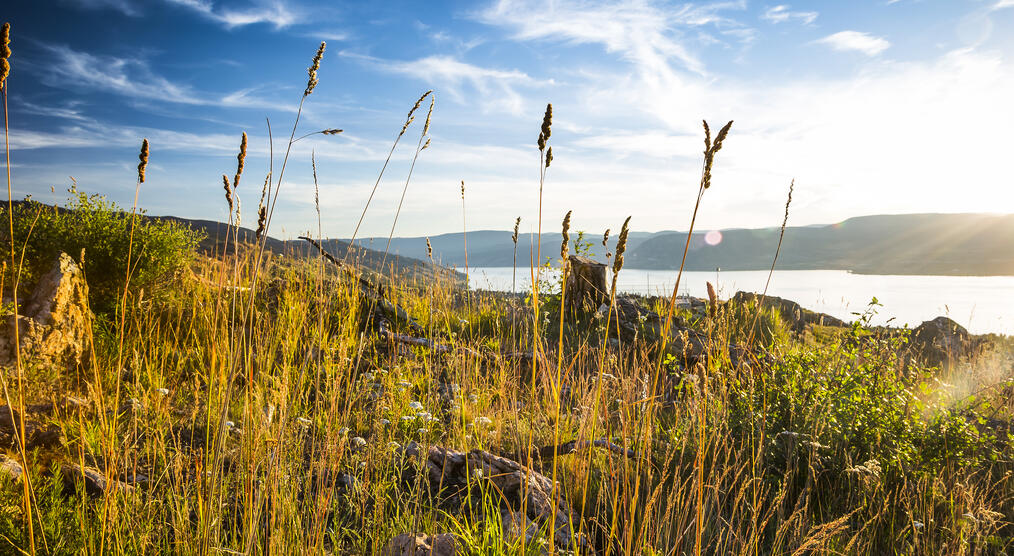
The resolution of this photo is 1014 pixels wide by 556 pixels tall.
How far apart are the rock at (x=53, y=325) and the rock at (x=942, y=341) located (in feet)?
33.2

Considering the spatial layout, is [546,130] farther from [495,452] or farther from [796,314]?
[796,314]

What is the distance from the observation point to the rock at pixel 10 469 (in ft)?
6.76

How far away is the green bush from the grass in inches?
10.7

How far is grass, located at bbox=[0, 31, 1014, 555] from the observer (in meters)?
1.71

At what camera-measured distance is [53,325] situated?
141 inches

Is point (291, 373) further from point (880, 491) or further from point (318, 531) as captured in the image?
point (880, 491)

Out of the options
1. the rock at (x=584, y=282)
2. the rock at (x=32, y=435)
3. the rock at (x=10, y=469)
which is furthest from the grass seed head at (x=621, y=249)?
the rock at (x=584, y=282)

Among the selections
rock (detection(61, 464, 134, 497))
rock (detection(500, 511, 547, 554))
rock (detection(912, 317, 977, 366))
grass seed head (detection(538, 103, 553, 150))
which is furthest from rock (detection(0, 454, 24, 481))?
rock (detection(912, 317, 977, 366))

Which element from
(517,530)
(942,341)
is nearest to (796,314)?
(942,341)

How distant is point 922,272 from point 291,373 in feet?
307

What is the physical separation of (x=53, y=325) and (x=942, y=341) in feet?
38.4

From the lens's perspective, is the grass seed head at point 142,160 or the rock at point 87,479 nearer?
the grass seed head at point 142,160

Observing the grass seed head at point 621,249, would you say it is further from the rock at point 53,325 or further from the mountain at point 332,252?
the rock at point 53,325

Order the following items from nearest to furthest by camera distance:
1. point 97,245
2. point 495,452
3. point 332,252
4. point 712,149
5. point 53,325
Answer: point 712,149 < point 495,452 < point 53,325 < point 97,245 < point 332,252
